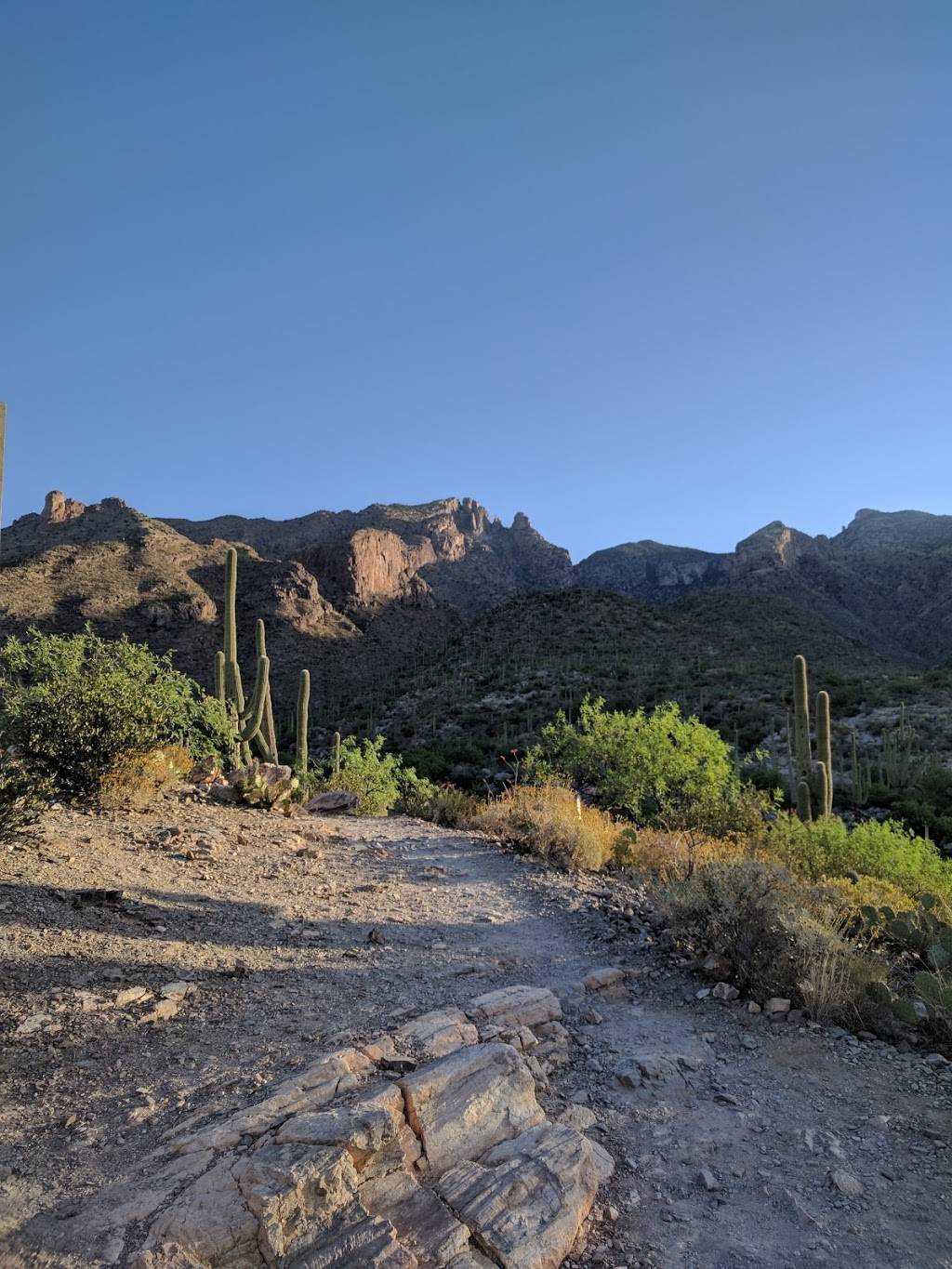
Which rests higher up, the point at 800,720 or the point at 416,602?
the point at 416,602

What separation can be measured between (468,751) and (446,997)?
21.3 m

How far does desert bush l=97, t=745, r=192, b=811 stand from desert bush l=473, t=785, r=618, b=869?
14.2 feet

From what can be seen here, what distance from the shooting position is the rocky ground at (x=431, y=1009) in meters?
2.66

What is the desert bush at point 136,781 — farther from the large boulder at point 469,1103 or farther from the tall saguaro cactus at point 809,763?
the tall saguaro cactus at point 809,763

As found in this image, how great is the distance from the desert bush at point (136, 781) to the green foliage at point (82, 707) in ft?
0.29

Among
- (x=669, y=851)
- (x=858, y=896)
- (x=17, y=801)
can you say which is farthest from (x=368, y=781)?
(x=858, y=896)

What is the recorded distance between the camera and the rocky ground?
2662 millimetres

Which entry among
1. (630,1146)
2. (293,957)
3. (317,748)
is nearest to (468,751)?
(317,748)

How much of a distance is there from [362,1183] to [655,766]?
856 cm

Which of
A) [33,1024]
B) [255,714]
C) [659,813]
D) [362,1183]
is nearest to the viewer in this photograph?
[362,1183]

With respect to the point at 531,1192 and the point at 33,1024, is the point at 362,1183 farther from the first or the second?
the point at 33,1024

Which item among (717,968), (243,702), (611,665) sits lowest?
(717,968)

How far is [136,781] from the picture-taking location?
8141 millimetres

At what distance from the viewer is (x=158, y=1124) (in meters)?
2.89
